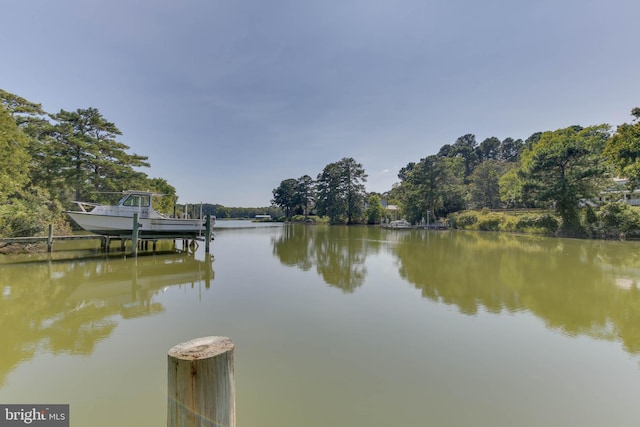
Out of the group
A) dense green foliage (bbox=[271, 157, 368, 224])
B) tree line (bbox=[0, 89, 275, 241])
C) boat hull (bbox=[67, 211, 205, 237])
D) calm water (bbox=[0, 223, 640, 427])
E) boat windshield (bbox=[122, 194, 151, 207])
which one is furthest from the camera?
dense green foliage (bbox=[271, 157, 368, 224])

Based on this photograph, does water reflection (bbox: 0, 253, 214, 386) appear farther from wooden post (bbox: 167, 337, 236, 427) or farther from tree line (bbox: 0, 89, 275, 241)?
tree line (bbox: 0, 89, 275, 241)

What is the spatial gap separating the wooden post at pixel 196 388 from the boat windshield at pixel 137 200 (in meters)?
14.1

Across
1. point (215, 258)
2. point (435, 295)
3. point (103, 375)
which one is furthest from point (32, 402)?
point (215, 258)

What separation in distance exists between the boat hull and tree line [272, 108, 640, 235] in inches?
899

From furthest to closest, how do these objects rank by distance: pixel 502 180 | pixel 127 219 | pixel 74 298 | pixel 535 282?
pixel 502 180, pixel 127 219, pixel 535 282, pixel 74 298

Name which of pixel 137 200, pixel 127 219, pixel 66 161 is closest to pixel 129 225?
pixel 127 219

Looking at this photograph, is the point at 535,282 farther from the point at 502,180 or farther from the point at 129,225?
the point at 502,180

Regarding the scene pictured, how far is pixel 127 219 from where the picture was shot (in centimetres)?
1277

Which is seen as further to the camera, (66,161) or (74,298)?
(66,161)

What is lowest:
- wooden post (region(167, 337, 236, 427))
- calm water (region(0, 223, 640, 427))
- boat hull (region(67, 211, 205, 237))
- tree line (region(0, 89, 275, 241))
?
calm water (region(0, 223, 640, 427))

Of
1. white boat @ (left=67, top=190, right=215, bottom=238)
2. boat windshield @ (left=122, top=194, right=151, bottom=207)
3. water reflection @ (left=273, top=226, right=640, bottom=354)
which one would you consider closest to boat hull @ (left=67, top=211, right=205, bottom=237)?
white boat @ (left=67, top=190, right=215, bottom=238)

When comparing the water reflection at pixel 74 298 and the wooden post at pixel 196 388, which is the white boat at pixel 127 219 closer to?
the water reflection at pixel 74 298

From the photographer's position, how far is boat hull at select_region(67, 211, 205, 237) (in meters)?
12.3

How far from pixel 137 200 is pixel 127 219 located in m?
0.99
